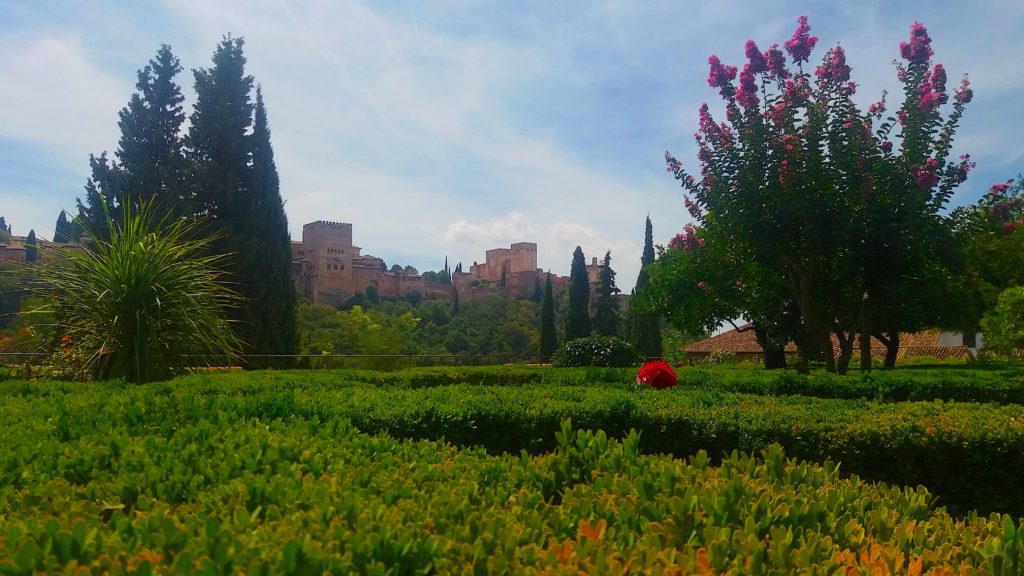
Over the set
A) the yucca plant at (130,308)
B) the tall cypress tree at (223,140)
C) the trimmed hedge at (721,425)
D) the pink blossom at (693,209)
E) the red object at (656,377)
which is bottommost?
the trimmed hedge at (721,425)

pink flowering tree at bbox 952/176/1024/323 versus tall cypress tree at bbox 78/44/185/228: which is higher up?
tall cypress tree at bbox 78/44/185/228

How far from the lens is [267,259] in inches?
939

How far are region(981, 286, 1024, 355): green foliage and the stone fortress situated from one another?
5783 centimetres

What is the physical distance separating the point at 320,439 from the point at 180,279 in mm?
5736

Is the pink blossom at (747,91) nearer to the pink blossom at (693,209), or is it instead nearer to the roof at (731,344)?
the pink blossom at (693,209)

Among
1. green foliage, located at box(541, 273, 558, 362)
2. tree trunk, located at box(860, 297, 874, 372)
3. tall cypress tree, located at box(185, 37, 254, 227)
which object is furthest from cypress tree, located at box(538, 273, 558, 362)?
tree trunk, located at box(860, 297, 874, 372)

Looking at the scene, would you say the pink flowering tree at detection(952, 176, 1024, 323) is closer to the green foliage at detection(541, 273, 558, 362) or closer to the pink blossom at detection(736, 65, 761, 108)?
the pink blossom at detection(736, 65, 761, 108)

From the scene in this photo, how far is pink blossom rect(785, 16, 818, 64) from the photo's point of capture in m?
10.6

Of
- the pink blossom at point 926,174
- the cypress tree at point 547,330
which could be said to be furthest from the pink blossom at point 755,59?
the cypress tree at point 547,330

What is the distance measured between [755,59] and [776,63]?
13.0 inches

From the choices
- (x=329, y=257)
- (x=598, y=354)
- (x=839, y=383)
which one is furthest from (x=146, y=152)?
(x=329, y=257)

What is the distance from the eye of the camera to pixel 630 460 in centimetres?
277

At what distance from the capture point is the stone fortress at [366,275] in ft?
242

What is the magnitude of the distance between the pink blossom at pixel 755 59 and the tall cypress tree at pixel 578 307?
95.5ft
